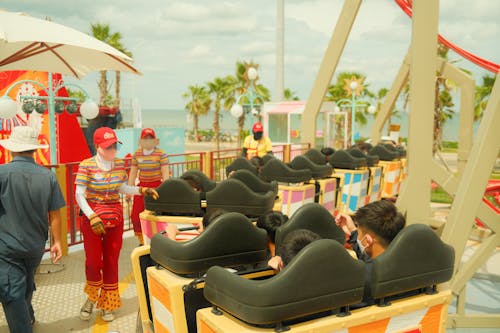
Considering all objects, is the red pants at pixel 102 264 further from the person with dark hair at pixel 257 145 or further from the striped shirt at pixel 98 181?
the person with dark hair at pixel 257 145

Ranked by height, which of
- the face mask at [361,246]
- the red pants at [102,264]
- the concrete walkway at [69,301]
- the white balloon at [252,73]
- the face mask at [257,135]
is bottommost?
the concrete walkway at [69,301]

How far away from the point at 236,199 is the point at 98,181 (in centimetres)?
95

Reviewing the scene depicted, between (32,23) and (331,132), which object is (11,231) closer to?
(32,23)

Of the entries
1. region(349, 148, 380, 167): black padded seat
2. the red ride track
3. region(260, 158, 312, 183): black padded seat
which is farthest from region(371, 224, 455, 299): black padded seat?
the red ride track

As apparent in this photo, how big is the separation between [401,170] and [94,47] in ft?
18.7

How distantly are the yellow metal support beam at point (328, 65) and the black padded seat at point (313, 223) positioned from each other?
5217 millimetres

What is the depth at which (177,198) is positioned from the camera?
135 inches

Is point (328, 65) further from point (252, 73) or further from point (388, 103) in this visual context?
point (252, 73)

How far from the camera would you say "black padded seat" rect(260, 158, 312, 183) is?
4652 mm

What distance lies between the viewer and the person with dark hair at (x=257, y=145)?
5848 millimetres

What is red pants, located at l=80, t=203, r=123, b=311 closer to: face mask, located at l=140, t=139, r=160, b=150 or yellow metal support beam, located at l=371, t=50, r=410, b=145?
face mask, located at l=140, t=139, r=160, b=150

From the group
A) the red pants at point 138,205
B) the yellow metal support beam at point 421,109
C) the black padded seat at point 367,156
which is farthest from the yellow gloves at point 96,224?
the black padded seat at point 367,156

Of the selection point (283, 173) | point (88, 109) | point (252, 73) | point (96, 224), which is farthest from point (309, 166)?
point (252, 73)

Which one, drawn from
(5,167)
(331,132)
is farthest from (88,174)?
(331,132)
